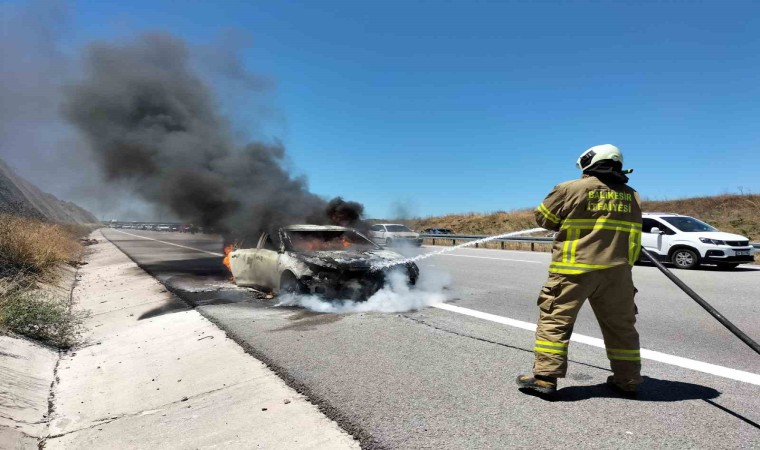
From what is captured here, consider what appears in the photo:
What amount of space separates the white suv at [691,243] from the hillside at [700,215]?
577 inches

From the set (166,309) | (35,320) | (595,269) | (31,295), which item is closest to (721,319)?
(595,269)

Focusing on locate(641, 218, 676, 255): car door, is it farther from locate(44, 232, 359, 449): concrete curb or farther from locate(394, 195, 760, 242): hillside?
locate(394, 195, 760, 242): hillside

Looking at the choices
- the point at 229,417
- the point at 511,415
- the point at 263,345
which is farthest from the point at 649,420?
the point at 263,345

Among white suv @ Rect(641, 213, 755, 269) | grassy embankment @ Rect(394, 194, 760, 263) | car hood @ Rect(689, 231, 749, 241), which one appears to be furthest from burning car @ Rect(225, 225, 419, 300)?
grassy embankment @ Rect(394, 194, 760, 263)

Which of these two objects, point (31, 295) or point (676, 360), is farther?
point (31, 295)

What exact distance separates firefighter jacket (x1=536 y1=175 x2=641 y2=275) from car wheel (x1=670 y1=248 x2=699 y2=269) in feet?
35.4

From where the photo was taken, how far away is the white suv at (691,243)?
38.8ft

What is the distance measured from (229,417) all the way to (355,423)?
1010 mm

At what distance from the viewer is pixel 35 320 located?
609 centimetres

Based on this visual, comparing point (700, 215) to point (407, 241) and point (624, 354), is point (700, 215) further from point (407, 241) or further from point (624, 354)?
point (624, 354)

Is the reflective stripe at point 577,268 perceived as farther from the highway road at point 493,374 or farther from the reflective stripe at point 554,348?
the highway road at point 493,374

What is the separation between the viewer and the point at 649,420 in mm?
2947

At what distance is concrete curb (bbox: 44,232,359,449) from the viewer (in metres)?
3.11

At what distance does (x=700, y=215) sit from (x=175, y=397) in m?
34.2
